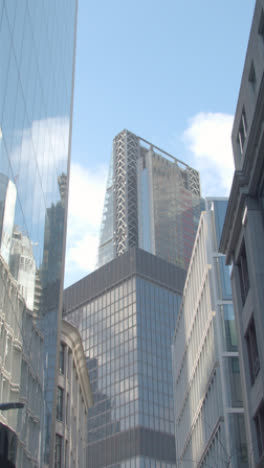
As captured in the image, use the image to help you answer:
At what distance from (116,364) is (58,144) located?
116 meters

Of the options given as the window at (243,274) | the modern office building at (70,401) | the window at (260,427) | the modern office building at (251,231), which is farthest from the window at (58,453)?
the window at (260,427)

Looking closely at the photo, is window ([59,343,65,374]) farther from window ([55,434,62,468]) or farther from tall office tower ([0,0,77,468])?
tall office tower ([0,0,77,468])

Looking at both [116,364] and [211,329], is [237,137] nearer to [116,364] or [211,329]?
[211,329]

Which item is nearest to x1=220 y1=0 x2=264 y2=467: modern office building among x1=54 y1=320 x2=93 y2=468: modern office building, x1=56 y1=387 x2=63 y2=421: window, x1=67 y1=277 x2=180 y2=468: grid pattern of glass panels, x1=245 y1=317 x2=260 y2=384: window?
x1=245 y1=317 x2=260 y2=384: window

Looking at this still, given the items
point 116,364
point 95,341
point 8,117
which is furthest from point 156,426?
point 8,117

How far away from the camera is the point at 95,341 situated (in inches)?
6422

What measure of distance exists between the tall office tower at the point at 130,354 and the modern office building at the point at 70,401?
71723mm

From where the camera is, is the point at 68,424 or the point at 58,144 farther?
the point at 68,424

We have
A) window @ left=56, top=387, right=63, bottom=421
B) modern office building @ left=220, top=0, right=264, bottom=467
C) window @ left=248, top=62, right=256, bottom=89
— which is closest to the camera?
modern office building @ left=220, top=0, right=264, bottom=467

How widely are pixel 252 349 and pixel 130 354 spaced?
117285mm

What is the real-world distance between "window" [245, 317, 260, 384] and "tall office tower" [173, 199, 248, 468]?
334 inches

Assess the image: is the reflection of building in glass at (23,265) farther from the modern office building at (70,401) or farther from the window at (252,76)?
the modern office building at (70,401)

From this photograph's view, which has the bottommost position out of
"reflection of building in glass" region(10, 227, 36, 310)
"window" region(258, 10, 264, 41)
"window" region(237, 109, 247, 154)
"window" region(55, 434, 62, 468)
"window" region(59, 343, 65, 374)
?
"window" region(55, 434, 62, 468)

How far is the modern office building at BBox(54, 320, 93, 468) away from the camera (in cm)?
5837
